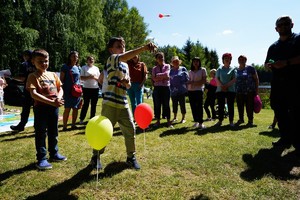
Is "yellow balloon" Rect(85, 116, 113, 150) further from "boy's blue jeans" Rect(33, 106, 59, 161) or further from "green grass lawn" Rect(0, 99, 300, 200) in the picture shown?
"boy's blue jeans" Rect(33, 106, 59, 161)

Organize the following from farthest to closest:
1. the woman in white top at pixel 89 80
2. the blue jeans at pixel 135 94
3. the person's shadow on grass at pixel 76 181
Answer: the woman in white top at pixel 89 80, the blue jeans at pixel 135 94, the person's shadow on grass at pixel 76 181

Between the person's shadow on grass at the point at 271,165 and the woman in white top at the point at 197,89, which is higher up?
the woman in white top at the point at 197,89

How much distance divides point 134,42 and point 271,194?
41424 mm

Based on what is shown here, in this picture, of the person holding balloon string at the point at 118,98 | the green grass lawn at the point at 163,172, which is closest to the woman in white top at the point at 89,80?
the green grass lawn at the point at 163,172

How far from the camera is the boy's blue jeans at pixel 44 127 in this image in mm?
3967

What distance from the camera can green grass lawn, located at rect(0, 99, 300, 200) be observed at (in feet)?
10.3

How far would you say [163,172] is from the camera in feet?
12.4

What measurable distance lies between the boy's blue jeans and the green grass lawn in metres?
0.28

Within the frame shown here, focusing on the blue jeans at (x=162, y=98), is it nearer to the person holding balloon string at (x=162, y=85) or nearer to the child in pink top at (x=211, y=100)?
the person holding balloon string at (x=162, y=85)

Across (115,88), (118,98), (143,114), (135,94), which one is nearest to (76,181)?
(118,98)

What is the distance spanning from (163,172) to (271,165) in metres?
1.68

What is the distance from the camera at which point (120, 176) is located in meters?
3.56

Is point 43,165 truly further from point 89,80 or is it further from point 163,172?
point 89,80

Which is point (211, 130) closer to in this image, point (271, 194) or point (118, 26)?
point (271, 194)
